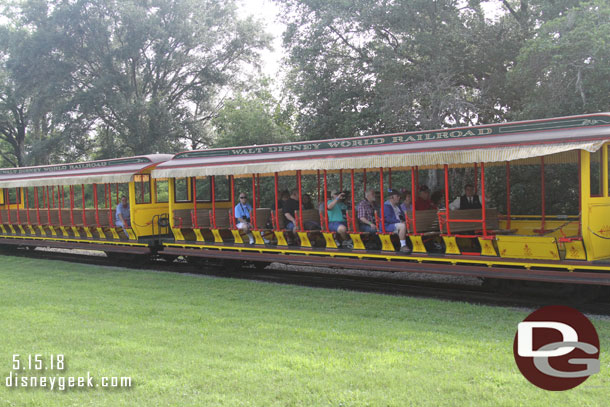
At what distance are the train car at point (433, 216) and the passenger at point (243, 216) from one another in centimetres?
10

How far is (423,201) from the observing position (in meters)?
11.0

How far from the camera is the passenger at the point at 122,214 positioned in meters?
16.2

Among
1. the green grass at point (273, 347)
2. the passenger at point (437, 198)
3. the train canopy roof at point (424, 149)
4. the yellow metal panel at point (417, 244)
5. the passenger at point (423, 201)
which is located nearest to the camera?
the green grass at point (273, 347)

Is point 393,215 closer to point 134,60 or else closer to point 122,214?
point 122,214

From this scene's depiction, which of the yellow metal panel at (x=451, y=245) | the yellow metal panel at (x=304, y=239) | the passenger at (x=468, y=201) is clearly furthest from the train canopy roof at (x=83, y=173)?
the yellow metal panel at (x=451, y=245)

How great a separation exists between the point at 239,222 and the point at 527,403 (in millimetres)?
9754

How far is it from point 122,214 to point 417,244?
30.1 ft

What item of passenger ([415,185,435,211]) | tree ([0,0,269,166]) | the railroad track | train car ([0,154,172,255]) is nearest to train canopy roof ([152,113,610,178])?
passenger ([415,185,435,211])

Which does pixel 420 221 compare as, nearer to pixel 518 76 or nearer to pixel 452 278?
pixel 452 278

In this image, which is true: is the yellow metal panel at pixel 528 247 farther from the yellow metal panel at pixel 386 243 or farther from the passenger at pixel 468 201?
the yellow metal panel at pixel 386 243

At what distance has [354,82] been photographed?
2259 centimetres

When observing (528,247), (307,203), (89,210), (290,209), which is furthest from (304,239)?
(89,210)

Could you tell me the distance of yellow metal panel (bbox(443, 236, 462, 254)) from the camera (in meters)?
9.80

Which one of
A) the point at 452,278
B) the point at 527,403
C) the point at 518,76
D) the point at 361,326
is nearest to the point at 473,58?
the point at 518,76
